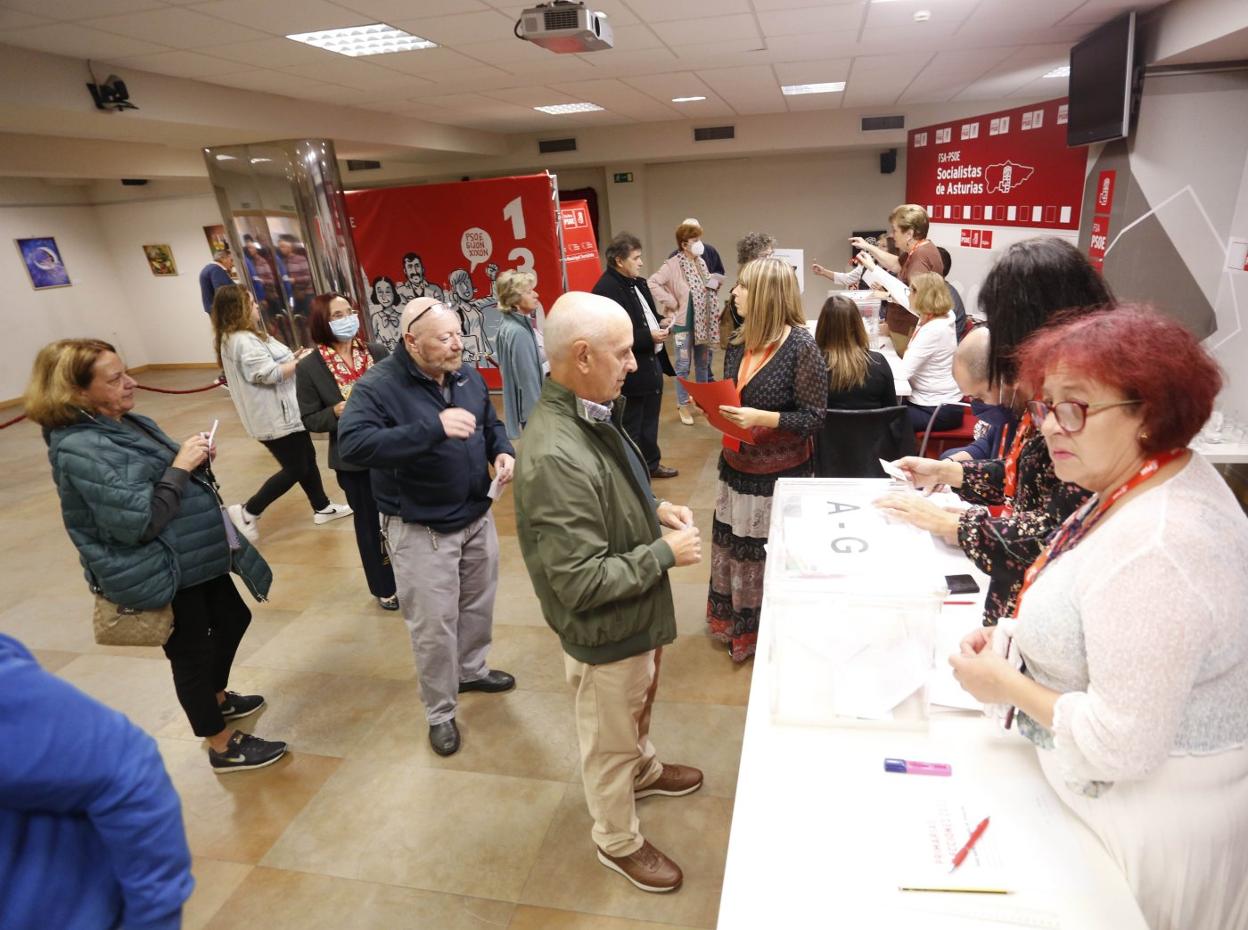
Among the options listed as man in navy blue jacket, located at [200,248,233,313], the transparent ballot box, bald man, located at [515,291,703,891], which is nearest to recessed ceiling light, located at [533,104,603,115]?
man in navy blue jacket, located at [200,248,233,313]

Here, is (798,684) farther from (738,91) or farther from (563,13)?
(738,91)

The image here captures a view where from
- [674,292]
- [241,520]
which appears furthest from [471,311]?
[241,520]

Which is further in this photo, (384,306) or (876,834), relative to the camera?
(384,306)

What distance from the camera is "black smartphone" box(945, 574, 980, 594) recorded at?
1.63m

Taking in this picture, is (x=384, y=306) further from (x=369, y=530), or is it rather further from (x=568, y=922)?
(x=568, y=922)

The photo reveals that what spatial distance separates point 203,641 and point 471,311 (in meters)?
5.50

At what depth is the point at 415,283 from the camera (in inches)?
296

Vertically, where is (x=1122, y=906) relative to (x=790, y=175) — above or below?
below

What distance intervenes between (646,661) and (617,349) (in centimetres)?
88

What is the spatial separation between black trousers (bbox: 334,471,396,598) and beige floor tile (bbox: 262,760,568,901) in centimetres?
111

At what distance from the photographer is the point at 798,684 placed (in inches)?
52.7

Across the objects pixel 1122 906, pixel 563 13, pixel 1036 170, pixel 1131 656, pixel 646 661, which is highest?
pixel 563 13

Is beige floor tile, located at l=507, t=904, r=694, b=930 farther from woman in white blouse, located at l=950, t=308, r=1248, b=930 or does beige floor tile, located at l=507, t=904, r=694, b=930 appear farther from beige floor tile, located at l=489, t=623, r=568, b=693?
woman in white blouse, located at l=950, t=308, r=1248, b=930

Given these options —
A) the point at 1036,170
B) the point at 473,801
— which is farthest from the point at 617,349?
the point at 1036,170
